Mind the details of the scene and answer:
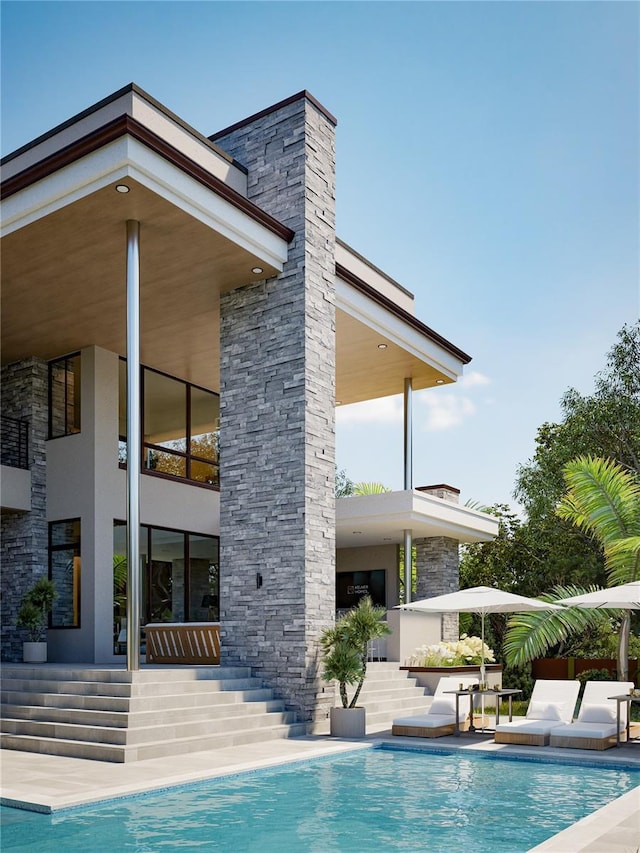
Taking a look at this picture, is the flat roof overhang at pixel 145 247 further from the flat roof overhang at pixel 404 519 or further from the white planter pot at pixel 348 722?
the white planter pot at pixel 348 722

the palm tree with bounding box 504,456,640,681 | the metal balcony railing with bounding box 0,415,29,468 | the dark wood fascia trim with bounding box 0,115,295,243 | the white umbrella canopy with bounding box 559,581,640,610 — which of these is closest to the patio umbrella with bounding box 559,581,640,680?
the white umbrella canopy with bounding box 559,581,640,610

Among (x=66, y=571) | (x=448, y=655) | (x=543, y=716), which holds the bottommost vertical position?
(x=448, y=655)

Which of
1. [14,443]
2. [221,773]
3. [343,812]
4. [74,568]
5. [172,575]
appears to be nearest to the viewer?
[343,812]

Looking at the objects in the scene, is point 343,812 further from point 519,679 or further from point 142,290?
point 519,679

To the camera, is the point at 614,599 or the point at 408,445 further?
the point at 408,445

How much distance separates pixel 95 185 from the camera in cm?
1178

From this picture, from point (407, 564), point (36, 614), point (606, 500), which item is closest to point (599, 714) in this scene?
point (606, 500)

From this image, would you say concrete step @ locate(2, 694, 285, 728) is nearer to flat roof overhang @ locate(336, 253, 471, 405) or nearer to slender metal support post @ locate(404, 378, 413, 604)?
flat roof overhang @ locate(336, 253, 471, 405)

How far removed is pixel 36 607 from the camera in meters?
16.8

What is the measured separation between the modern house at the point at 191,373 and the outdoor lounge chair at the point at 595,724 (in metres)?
3.65

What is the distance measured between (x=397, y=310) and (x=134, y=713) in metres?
9.98

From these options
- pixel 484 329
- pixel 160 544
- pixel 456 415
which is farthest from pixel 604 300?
pixel 456 415

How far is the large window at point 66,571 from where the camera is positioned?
17.6 meters

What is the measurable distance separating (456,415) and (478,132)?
137 feet
